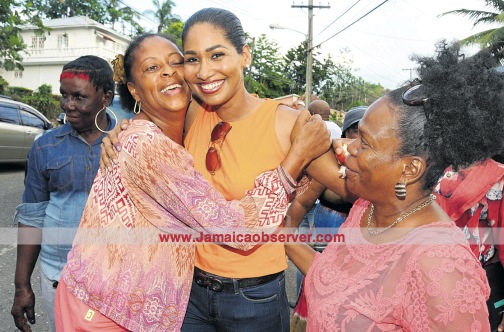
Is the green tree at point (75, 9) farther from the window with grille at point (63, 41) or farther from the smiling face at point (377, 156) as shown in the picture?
the smiling face at point (377, 156)

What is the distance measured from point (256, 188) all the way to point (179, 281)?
53 centimetres

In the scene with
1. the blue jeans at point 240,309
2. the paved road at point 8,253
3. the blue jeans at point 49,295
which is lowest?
the paved road at point 8,253

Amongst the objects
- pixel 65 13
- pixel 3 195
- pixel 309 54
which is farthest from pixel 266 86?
pixel 3 195

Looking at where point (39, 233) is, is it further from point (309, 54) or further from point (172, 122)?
point (309, 54)

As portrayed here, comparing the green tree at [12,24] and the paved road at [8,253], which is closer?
the paved road at [8,253]

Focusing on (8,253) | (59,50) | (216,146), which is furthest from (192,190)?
(59,50)

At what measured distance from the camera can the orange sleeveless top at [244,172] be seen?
1.91 m

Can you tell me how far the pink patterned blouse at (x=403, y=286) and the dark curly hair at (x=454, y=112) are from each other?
0.25m

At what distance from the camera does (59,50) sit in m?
38.5

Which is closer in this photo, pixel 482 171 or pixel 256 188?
pixel 256 188

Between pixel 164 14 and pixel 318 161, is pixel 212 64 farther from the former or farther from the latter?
pixel 164 14

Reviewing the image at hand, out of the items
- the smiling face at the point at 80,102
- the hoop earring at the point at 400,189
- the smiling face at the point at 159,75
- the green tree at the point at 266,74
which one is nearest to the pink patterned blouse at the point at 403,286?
the hoop earring at the point at 400,189

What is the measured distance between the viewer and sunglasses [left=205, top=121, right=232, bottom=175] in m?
1.96

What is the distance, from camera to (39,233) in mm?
2551
